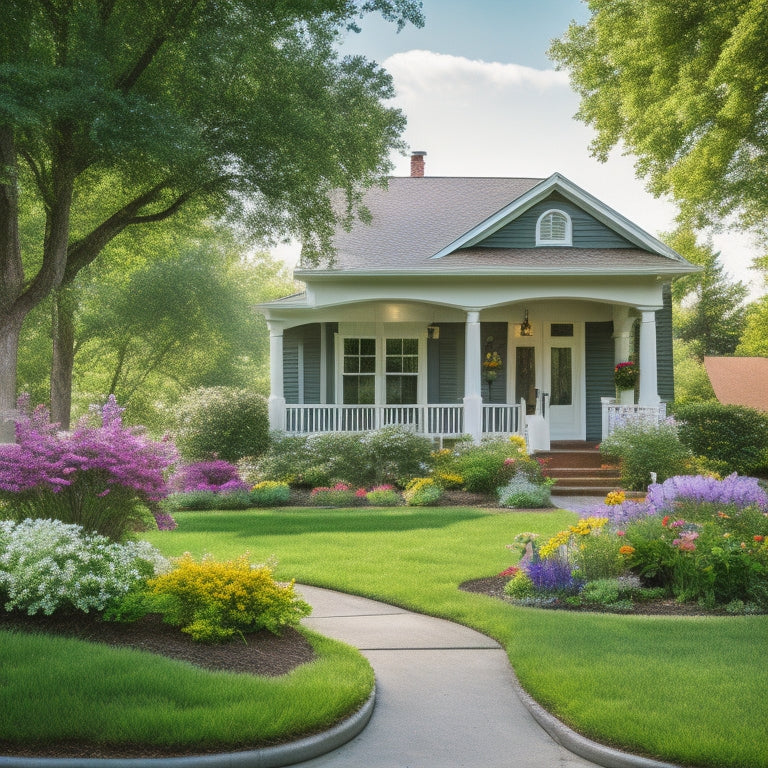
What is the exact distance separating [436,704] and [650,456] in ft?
35.9

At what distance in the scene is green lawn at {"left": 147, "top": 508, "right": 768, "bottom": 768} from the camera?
14.4 ft

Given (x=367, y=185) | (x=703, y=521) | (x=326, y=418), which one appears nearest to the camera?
(x=703, y=521)

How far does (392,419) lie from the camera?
18109 mm

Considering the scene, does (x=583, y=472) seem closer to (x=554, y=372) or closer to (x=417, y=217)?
(x=554, y=372)

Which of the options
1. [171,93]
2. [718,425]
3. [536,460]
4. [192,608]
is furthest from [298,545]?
[718,425]

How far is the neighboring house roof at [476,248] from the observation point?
17.2 metres

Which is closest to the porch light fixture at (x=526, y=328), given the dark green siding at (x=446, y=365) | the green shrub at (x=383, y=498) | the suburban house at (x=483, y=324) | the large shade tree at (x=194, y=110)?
the suburban house at (x=483, y=324)

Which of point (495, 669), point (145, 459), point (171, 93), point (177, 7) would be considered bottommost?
point (495, 669)

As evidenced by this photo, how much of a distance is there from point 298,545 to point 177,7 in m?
9.27

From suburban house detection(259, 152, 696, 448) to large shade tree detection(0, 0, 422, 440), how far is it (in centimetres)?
252

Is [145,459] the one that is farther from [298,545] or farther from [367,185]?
[367,185]

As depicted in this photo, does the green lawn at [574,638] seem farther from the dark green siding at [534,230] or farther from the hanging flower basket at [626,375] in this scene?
the dark green siding at [534,230]

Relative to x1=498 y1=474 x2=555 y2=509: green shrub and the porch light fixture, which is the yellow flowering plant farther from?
the porch light fixture

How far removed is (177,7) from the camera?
14.1 metres
